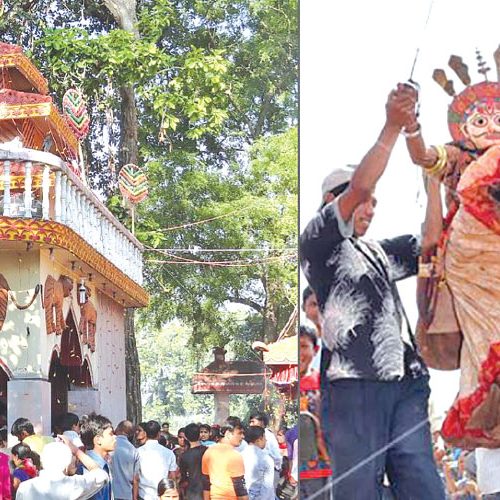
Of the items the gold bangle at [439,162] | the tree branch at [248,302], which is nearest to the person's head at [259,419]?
the tree branch at [248,302]

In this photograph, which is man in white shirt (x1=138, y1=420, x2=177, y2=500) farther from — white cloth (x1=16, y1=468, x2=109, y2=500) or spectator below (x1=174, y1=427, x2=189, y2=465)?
white cloth (x1=16, y1=468, x2=109, y2=500)

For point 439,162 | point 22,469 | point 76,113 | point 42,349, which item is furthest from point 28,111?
point 439,162

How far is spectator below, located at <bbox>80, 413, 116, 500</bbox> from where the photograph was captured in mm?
4496

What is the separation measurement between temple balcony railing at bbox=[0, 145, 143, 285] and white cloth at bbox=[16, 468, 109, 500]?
0.81 metres

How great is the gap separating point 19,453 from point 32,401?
21 cm

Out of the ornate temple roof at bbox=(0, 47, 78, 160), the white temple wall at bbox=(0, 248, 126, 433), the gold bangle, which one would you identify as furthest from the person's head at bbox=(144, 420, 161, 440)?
the gold bangle

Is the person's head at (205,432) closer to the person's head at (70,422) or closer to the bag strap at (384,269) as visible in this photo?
the person's head at (70,422)

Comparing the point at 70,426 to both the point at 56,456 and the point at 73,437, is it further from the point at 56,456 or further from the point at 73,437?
the point at 56,456

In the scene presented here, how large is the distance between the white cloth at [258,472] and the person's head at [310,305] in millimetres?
1392

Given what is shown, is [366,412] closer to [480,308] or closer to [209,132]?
[480,308]

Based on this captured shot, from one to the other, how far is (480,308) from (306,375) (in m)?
0.45

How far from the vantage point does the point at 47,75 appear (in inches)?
185

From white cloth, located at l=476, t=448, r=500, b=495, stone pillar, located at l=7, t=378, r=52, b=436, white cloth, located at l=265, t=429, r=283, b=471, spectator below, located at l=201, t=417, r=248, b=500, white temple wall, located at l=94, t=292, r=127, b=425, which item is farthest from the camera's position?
stone pillar, located at l=7, t=378, r=52, b=436

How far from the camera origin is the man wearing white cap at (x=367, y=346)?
2.82 metres
